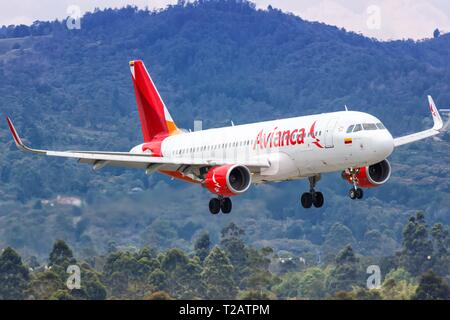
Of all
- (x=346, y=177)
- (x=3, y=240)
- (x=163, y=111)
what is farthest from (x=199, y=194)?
(x=346, y=177)

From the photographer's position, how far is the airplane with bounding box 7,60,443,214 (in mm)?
70500

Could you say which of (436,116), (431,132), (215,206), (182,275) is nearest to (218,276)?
(182,275)

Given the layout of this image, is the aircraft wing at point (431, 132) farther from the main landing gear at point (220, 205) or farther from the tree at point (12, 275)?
the tree at point (12, 275)

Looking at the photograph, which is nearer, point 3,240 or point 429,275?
point 429,275

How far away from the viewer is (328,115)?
72.5 meters

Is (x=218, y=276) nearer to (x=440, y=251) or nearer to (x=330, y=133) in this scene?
(x=440, y=251)

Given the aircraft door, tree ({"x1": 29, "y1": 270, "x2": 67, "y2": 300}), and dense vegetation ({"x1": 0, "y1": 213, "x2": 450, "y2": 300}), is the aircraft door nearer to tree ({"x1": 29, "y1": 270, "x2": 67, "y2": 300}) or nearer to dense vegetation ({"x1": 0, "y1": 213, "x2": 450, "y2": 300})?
dense vegetation ({"x1": 0, "y1": 213, "x2": 450, "y2": 300})

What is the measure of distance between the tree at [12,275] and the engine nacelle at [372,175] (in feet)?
178

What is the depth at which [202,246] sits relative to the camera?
158375 millimetres

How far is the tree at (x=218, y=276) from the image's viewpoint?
432ft

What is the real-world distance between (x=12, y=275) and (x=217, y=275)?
2116cm

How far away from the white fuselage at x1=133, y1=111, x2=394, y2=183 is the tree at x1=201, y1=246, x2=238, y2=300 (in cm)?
5195

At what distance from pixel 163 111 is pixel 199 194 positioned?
44048 millimetres
